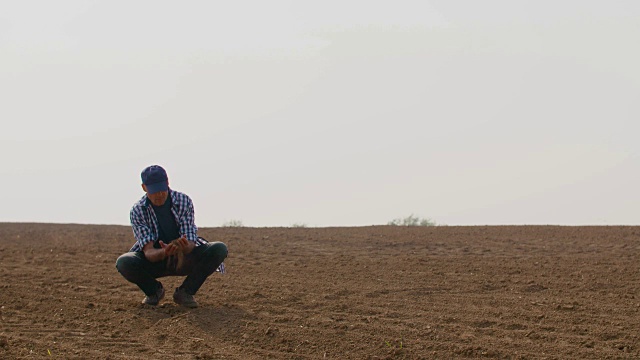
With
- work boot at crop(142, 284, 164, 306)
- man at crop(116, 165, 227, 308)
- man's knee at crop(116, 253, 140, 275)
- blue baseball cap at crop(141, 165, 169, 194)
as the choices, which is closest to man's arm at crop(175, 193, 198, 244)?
man at crop(116, 165, 227, 308)

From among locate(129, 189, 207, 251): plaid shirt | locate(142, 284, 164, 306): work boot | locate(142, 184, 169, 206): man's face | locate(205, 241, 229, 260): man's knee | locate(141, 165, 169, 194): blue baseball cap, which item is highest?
locate(141, 165, 169, 194): blue baseball cap

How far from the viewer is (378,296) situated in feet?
29.8

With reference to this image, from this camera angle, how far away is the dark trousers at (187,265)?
837 cm

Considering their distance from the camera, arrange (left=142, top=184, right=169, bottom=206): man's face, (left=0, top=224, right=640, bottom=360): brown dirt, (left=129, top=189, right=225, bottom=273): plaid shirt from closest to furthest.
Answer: (left=0, top=224, right=640, bottom=360): brown dirt
(left=142, top=184, right=169, bottom=206): man's face
(left=129, top=189, right=225, bottom=273): plaid shirt

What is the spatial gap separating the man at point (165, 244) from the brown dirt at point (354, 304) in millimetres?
310

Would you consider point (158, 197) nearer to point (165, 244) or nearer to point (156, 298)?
point (165, 244)

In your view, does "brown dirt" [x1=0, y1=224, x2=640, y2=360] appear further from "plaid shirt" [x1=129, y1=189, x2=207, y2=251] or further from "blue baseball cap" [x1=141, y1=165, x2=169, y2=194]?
"blue baseball cap" [x1=141, y1=165, x2=169, y2=194]

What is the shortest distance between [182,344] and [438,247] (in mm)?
7012

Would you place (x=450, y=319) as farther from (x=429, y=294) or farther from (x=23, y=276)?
(x=23, y=276)

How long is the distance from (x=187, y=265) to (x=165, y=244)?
43 centimetres

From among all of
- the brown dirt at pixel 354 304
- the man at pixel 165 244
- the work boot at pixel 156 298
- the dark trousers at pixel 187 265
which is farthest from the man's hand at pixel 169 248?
the work boot at pixel 156 298

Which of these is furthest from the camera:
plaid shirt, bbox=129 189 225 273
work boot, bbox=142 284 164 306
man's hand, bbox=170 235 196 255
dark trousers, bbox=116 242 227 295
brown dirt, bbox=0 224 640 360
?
work boot, bbox=142 284 164 306

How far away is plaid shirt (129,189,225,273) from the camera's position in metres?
8.24

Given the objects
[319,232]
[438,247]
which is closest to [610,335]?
[438,247]
